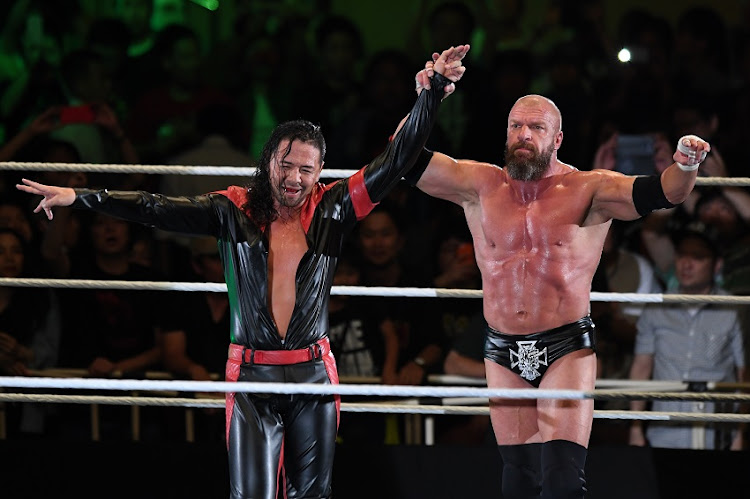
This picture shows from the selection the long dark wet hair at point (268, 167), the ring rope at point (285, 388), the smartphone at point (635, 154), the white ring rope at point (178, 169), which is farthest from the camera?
the smartphone at point (635, 154)

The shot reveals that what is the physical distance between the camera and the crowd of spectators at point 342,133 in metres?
3.84

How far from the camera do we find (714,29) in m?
4.68

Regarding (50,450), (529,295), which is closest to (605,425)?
(529,295)

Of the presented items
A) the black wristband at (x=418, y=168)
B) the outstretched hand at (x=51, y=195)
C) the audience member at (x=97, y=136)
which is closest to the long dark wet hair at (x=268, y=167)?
the black wristband at (x=418, y=168)

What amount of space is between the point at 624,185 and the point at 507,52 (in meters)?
2.08

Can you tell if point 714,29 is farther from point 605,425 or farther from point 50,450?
point 50,450

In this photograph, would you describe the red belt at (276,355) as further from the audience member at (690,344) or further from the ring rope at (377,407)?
the audience member at (690,344)

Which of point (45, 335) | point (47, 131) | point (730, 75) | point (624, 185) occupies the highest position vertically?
point (730, 75)

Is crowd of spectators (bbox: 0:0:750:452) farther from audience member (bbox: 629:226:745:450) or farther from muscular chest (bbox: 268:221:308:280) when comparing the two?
muscular chest (bbox: 268:221:308:280)

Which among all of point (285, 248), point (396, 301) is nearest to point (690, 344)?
point (396, 301)

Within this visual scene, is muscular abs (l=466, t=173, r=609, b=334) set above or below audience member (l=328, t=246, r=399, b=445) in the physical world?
above

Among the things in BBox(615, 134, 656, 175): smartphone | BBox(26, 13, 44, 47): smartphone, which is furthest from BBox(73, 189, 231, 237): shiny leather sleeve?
BBox(26, 13, 44, 47): smartphone

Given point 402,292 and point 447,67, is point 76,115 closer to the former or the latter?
point 402,292

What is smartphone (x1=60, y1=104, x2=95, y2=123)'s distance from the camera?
14.0 ft
